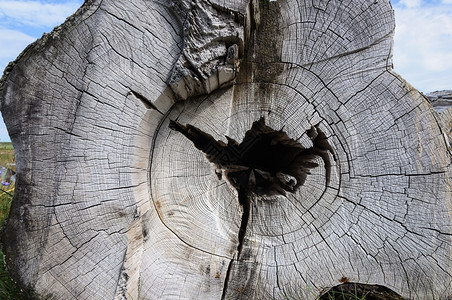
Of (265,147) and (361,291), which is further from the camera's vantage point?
(265,147)

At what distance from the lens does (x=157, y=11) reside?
1.65 m

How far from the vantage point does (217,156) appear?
6.26 feet

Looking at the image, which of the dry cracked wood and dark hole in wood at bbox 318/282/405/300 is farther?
dark hole in wood at bbox 318/282/405/300

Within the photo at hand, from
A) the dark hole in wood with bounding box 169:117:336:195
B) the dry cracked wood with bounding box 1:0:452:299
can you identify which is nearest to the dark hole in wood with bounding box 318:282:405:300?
the dry cracked wood with bounding box 1:0:452:299

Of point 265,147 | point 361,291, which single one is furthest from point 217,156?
point 361,291

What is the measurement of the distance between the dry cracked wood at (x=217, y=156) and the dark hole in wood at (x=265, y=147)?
0.02 meters

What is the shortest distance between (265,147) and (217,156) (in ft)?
1.57

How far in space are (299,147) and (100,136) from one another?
40.3 inches

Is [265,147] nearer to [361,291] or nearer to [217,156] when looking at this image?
[217,156]

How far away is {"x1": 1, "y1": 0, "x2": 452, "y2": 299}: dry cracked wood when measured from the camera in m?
1.60

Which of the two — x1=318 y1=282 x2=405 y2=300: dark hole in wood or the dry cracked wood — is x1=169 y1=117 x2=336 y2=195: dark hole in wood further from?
x1=318 y1=282 x2=405 y2=300: dark hole in wood

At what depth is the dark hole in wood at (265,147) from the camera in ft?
5.90

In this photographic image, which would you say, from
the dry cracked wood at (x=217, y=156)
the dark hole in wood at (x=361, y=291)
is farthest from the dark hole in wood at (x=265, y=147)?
the dark hole in wood at (x=361, y=291)

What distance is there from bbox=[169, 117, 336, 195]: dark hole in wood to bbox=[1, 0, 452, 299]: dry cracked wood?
0.05ft
